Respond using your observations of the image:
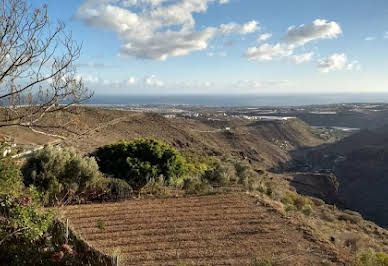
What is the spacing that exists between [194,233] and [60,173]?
21.0ft

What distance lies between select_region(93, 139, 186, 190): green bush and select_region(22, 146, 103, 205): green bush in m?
1.72

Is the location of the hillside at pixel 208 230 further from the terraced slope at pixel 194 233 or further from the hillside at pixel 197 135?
the hillside at pixel 197 135

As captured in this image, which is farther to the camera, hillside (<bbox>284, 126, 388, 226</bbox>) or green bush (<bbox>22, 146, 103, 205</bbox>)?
hillside (<bbox>284, 126, 388, 226</bbox>)

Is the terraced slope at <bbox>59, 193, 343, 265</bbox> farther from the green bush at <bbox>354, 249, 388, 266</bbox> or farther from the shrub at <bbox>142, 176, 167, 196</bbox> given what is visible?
the shrub at <bbox>142, 176, 167, 196</bbox>

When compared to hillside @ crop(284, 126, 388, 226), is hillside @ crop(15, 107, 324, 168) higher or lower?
higher

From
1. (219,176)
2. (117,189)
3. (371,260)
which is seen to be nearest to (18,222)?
(371,260)

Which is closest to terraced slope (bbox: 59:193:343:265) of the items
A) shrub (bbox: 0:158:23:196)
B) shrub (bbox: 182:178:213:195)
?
shrub (bbox: 182:178:213:195)

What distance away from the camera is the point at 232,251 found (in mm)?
8531

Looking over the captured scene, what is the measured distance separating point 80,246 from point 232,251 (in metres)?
3.61

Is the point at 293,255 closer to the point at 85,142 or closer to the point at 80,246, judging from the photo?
the point at 80,246

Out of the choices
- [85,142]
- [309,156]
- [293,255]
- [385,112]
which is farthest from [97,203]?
[385,112]

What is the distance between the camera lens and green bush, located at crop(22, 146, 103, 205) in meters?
12.7

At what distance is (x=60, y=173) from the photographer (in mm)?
13516

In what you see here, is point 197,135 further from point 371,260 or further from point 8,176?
point 8,176
